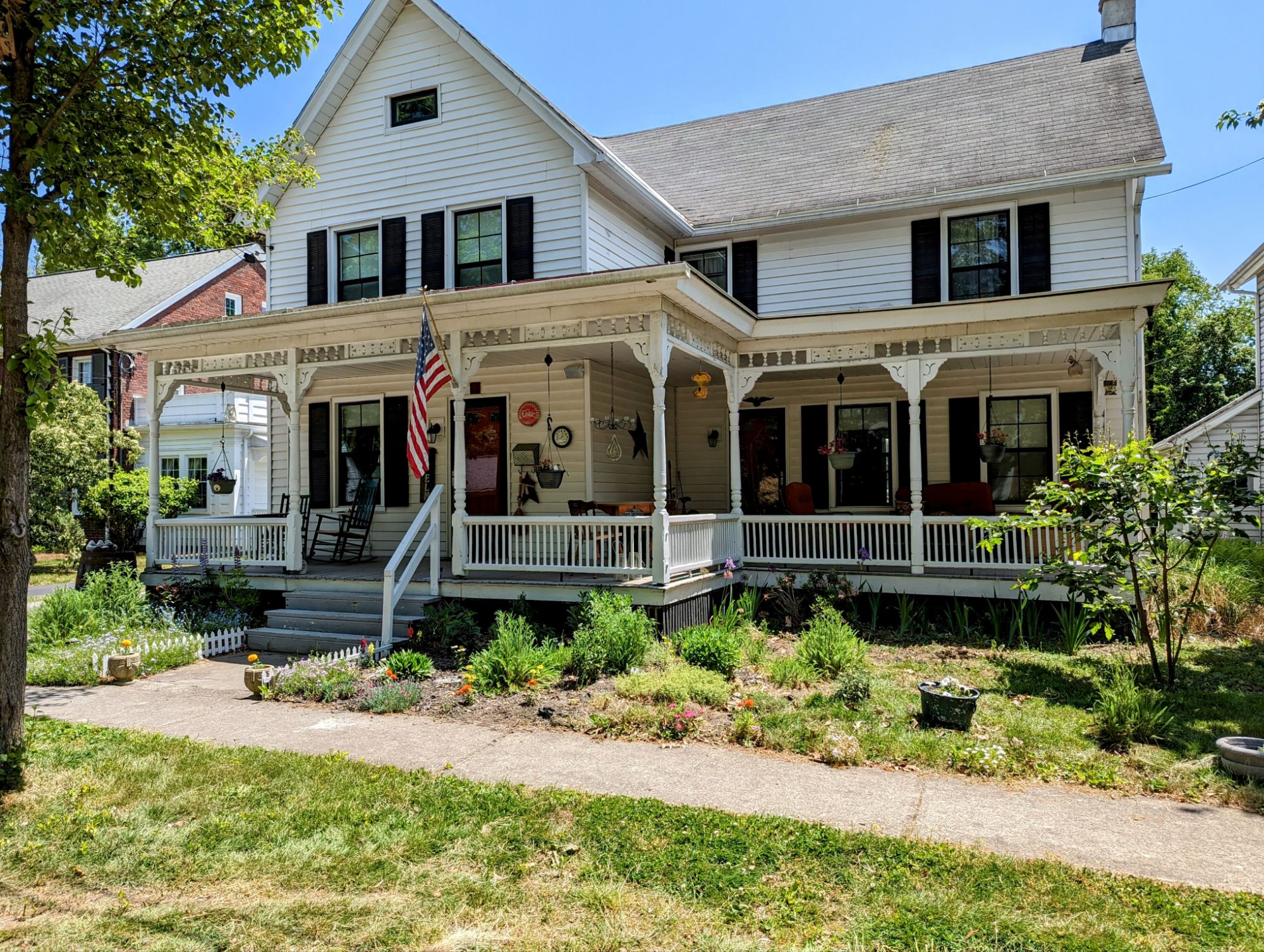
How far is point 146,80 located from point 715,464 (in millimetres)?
9969

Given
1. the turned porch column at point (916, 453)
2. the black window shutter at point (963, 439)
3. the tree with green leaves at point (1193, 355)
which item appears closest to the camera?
the turned porch column at point (916, 453)

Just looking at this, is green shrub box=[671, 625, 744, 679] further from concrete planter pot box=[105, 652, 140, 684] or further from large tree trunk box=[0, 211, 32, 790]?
concrete planter pot box=[105, 652, 140, 684]

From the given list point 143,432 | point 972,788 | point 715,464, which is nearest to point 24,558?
point 972,788

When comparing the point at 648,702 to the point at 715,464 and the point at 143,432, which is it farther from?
the point at 143,432

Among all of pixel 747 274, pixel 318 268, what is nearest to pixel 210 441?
pixel 318 268

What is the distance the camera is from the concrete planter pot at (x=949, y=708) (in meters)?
6.06

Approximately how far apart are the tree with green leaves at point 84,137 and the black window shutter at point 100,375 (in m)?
21.8

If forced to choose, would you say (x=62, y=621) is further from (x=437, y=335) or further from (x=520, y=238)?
(x=520, y=238)

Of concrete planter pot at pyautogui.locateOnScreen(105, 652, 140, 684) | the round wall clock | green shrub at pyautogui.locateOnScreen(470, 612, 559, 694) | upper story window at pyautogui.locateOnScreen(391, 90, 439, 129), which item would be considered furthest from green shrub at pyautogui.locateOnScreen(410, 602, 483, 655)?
upper story window at pyautogui.locateOnScreen(391, 90, 439, 129)

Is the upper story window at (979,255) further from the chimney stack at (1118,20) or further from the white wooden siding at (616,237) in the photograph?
the chimney stack at (1118,20)

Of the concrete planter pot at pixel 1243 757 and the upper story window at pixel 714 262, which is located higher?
the upper story window at pixel 714 262

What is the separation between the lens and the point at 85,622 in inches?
375

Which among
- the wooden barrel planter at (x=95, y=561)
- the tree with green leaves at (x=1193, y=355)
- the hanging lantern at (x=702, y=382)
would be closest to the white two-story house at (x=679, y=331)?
the hanging lantern at (x=702, y=382)

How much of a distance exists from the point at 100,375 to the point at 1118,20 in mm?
27016
